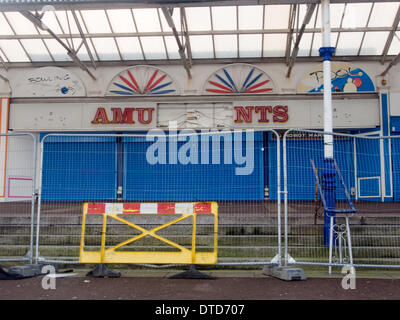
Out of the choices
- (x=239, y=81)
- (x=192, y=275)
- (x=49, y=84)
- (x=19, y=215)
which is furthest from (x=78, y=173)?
(x=49, y=84)

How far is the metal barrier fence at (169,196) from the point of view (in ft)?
28.4

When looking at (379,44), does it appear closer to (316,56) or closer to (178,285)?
(316,56)

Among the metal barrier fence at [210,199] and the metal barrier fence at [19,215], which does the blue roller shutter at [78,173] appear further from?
the metal barrier fence at [19,215]

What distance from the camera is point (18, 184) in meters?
12.4

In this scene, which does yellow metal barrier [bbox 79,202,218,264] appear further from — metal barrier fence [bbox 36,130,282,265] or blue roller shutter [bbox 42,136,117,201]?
blue roller shutter [bbox 42,136,117,201]

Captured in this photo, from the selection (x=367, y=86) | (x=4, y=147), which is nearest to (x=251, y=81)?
(x=367, y=86)

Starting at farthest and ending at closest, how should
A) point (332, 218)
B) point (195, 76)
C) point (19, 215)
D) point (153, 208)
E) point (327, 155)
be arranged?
point (195, 76) < point (19, 215) < point (327, 155) < point (332, 218) < point (153, 208)

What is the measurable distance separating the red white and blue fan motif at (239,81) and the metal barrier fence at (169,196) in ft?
27.7

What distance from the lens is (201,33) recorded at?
17312 millimetres

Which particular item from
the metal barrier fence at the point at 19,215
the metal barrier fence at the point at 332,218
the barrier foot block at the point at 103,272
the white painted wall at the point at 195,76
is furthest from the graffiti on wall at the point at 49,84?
the barrier foot block at the point at 103,272

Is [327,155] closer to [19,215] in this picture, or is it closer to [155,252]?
[155,252]

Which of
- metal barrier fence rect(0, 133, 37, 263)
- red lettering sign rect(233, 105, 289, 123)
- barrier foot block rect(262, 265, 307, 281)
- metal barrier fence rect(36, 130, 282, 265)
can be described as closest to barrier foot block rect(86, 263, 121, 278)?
metal barrier fence rect(36, 130, 282, 265)

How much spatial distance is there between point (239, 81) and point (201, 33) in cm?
264
